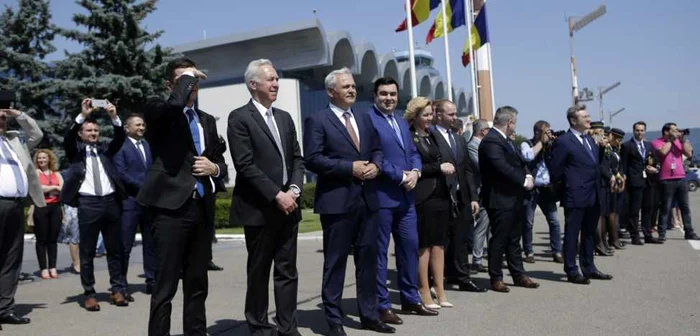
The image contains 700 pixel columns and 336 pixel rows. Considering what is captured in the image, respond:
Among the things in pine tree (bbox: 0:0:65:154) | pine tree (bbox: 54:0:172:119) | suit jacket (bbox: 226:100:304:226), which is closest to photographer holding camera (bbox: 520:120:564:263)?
suit jacket (bbox: 226:100:304:226)

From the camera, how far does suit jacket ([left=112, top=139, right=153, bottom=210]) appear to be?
7.37 m

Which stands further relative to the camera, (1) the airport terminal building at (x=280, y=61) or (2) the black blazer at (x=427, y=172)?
(1) the airport terminal building at (x=280, y=61)

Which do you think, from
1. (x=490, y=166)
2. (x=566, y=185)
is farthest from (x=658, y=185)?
(x=490, y=166)

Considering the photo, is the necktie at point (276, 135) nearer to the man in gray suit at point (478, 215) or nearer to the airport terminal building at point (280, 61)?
the man in gray suit at point (478, 215)

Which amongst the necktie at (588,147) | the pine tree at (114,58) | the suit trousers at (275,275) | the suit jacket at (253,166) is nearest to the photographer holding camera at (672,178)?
the necktie at (588,147)

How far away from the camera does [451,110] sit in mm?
7680

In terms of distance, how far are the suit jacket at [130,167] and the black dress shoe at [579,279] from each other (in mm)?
4875

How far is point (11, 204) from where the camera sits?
21.0 feet

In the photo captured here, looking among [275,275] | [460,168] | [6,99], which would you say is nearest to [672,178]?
[460,168]

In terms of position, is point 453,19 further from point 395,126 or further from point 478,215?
point 395,126

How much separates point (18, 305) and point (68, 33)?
2059 centimetres

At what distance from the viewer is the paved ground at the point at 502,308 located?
571 centimetres

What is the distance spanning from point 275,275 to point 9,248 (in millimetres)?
2975

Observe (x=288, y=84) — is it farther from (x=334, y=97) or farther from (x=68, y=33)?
(x=334, y=97)
